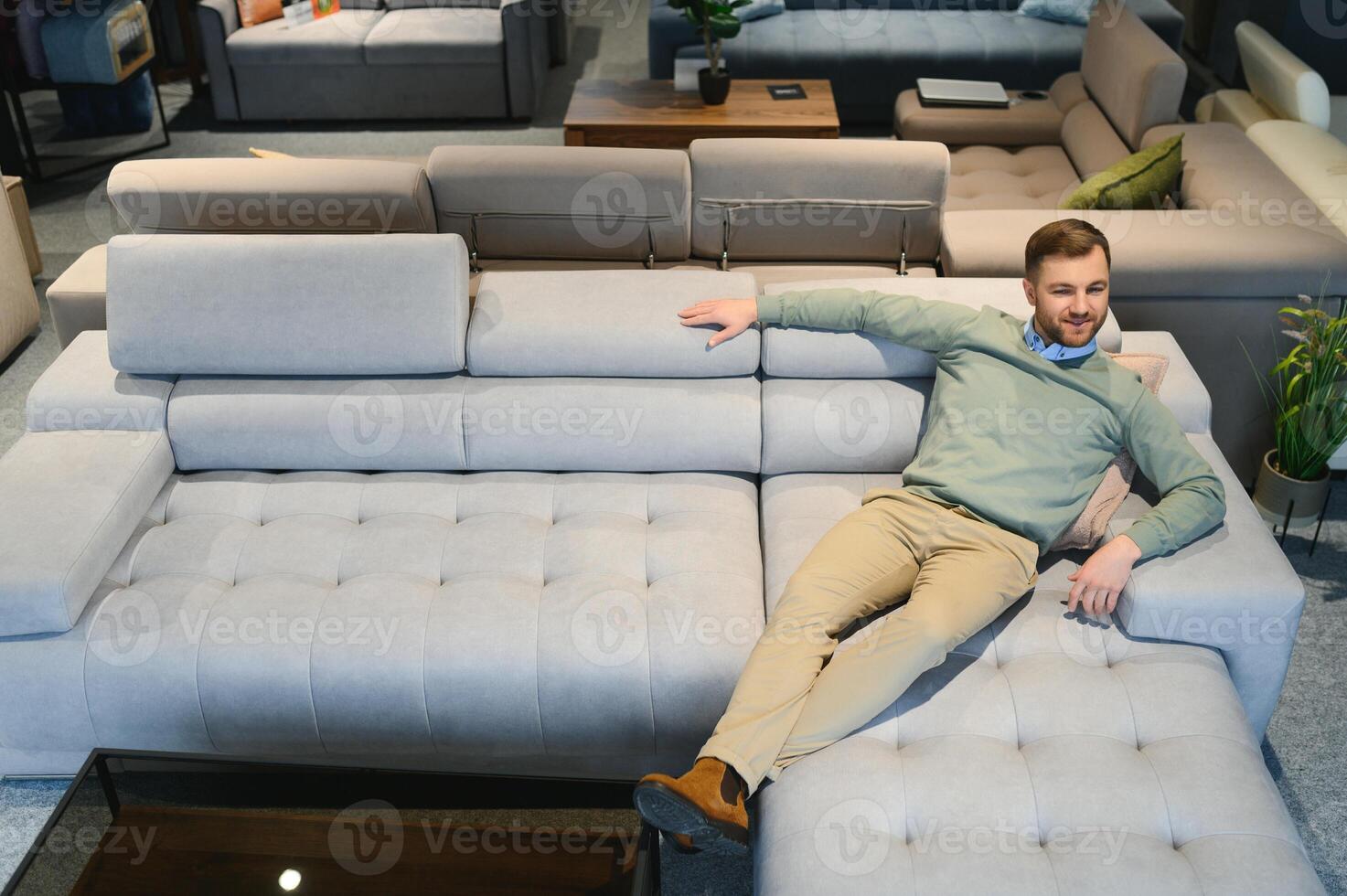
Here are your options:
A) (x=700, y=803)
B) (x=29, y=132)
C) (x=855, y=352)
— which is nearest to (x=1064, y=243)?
(x=855, y=352)

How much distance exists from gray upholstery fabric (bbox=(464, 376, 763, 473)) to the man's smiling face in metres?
0.62

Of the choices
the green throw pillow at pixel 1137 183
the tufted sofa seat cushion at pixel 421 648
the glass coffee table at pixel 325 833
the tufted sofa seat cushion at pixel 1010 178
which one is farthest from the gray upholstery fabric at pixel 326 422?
the tufted sofa seat cushion at pixel 1010 178

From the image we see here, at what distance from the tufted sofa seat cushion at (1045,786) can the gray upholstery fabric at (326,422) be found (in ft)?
3.38

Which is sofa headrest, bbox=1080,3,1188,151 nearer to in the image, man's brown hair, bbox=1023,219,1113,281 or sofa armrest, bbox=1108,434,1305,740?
man's brown hair, bbox=1023,219,1113,281

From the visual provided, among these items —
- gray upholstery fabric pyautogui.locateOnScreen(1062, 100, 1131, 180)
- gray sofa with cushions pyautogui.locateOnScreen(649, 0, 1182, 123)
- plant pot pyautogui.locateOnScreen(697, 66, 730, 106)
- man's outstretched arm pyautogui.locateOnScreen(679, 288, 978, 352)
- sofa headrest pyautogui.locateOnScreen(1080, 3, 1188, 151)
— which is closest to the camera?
man's outstretched arm pyautogui.locateOnScreen(679, 288, 978, 352)

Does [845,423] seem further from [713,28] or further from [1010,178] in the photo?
[713,28]

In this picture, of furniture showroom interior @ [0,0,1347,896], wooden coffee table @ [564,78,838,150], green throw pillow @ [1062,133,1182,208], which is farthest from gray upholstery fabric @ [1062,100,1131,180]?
wooden coffee table @ [564,78,838,150]

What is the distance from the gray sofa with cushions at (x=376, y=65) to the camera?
5277mm

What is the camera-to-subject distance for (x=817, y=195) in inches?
123

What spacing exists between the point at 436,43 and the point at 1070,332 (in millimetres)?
3900

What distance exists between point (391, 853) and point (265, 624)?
1.76ft

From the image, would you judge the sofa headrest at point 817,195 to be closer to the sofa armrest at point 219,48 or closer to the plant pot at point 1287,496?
the plant pot at point 1287,496

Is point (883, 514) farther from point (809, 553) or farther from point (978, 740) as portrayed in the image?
point (978, 740)

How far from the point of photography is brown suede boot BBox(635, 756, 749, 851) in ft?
5.78
